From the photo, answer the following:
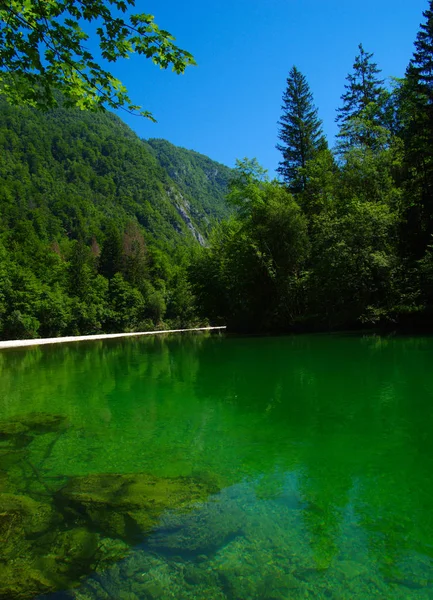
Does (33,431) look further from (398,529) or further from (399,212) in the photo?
(399,212)

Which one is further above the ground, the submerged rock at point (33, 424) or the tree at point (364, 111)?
the tree at point (364, 111)

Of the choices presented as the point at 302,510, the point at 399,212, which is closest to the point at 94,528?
the point at 302,510

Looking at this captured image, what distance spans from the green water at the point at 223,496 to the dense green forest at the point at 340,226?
58.3 feet

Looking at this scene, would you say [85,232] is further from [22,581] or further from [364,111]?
[22,581]

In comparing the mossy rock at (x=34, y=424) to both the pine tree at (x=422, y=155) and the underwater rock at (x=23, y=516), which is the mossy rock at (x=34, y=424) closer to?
the underwater rock at (x=23, y=516)

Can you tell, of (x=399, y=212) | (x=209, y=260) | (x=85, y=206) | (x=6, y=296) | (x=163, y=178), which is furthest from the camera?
(x=163, y=178)

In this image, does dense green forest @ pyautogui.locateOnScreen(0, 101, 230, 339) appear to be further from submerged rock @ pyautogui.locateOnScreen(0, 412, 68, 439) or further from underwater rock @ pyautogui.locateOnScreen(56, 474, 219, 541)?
underwater rock @ pyautogui.locateOnScreen(56, 474, 219, 541)

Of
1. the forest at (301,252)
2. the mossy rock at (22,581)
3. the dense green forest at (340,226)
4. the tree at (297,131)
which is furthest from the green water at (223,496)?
the tree at (297,131)

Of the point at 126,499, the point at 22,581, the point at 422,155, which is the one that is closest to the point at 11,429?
the point at 126,499

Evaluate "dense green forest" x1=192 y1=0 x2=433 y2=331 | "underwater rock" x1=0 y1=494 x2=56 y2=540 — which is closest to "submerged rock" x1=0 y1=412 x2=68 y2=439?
"underwater rock" x1=0 y1=494 x2=56 y2=540

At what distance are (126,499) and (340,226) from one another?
26598 mm

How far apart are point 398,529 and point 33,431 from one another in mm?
6068

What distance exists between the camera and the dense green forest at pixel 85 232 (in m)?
53.1

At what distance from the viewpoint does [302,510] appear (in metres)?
3.92
